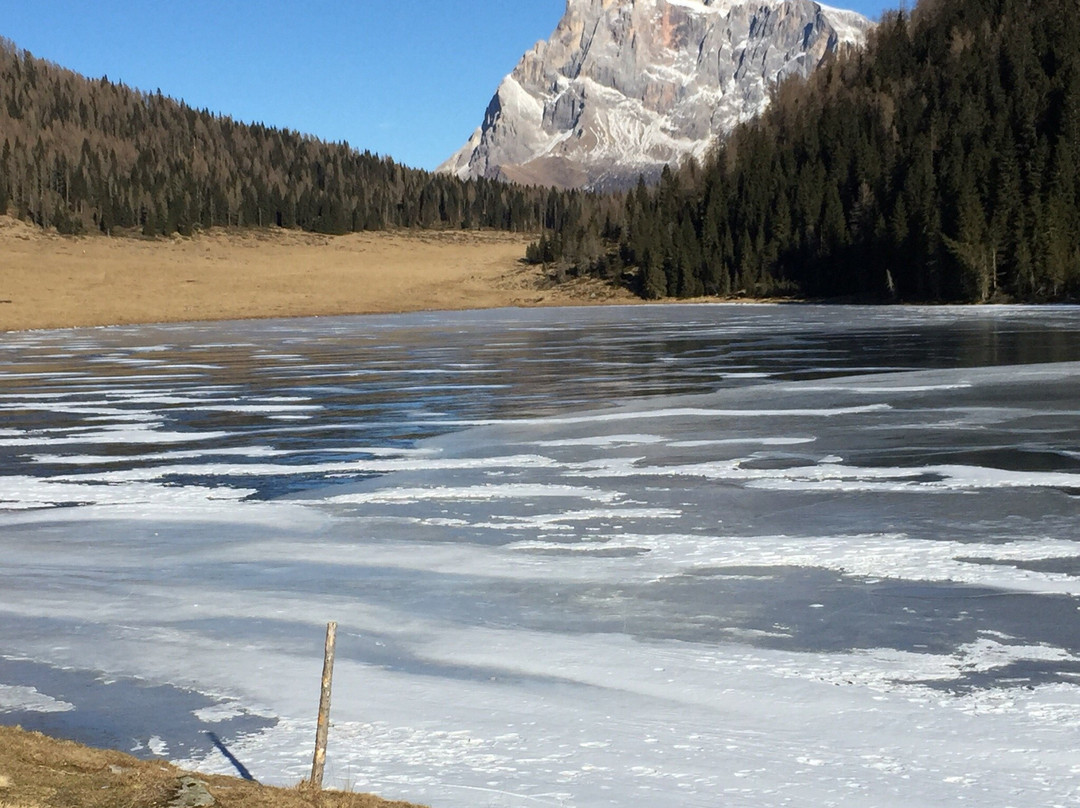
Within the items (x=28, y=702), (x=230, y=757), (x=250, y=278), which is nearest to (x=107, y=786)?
(x=230, y=757)

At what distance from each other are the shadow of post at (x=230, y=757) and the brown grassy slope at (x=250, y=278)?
47.6 m

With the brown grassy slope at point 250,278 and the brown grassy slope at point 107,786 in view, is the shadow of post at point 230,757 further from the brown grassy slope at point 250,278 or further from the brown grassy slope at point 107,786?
the brown grassy slope at point 250,278

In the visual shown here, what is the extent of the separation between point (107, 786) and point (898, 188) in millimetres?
84534

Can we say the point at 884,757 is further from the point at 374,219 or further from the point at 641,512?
the point at 374,219

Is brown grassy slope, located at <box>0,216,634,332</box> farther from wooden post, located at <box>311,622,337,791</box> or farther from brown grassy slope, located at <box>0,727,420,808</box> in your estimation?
wooden post, located at <box>311,622,337,791</box>

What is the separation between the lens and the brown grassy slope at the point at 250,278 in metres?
59.5

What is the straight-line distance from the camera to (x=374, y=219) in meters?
128

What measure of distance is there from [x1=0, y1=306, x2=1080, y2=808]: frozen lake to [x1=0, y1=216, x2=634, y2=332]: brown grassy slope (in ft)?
132

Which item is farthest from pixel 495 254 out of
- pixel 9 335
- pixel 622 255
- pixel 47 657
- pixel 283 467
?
pixel 47 657

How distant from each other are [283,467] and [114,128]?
135 meters

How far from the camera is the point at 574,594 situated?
8141mm

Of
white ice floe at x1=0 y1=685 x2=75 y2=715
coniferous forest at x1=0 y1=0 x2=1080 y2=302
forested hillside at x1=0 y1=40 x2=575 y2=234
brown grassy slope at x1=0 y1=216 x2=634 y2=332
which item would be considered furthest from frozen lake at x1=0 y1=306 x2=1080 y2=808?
forested hillside at x1=0 y1=40 x2=575 y2=234

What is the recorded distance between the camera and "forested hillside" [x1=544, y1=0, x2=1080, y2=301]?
65.8 m

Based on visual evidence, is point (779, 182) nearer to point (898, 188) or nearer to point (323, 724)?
point (898, 188)
